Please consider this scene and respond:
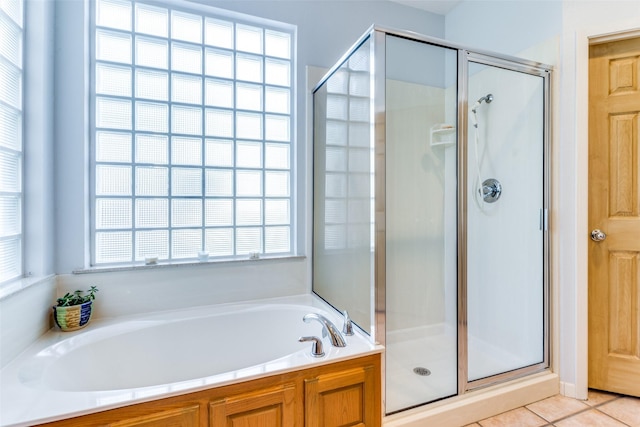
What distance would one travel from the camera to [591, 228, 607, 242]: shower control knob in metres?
1.85

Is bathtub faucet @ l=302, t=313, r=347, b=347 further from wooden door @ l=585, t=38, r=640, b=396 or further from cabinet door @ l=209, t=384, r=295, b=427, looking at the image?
wooden door @ l=585, t=38, r=640, b=396

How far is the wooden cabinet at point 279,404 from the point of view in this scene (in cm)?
108

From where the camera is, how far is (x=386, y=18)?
8.36 feet

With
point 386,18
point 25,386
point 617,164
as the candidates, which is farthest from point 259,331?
point 386,18

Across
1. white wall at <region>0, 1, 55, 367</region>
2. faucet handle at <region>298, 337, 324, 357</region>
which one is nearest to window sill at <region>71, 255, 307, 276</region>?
white wall at <region>0, 1, 55, 367</region>

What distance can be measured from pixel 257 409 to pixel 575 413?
5.77ft

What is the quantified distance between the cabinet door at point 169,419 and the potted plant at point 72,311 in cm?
84

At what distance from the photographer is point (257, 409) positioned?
122cm

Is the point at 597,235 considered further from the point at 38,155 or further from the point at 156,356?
the point at 38,155

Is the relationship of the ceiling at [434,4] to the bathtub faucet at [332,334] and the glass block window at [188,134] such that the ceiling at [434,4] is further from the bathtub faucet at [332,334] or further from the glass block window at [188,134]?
the bathtub faucet at [332,334]

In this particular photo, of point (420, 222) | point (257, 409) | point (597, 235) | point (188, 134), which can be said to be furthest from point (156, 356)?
point (597, 235)

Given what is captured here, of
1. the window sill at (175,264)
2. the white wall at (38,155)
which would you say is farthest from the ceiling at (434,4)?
the white wall at (38,155)

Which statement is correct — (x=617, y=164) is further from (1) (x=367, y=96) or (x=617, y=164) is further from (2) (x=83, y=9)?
(2) (x=83, y=9)

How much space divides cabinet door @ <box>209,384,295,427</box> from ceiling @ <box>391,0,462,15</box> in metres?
2.96
